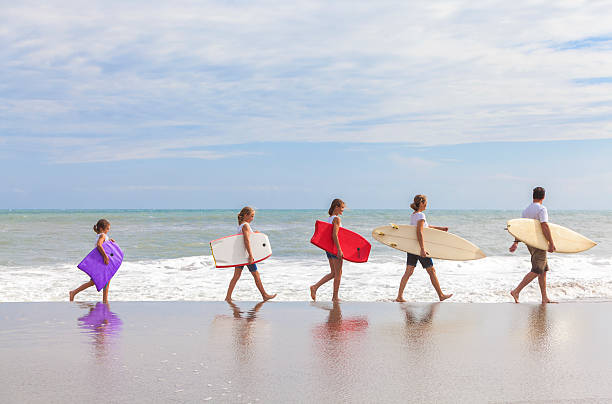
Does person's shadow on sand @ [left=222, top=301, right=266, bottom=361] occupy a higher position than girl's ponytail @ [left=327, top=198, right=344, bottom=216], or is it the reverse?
girl's ponytail @ [left=327, top=198, right=344, bottom=216]

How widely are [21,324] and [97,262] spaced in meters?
2.05

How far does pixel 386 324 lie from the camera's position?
6.71m

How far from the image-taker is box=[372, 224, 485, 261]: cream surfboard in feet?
30.7

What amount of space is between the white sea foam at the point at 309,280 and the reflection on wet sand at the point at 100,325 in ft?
7.44

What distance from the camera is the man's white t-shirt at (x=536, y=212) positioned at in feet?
Answer: 27.9

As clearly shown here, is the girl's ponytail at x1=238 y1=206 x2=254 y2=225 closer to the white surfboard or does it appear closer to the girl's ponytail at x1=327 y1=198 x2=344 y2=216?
the white surfboard

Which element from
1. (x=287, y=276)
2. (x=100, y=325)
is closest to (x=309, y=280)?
(x=287, y=276)

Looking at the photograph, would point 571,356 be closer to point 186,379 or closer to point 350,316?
point 350,316

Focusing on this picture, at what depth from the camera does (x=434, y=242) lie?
31.5 feet

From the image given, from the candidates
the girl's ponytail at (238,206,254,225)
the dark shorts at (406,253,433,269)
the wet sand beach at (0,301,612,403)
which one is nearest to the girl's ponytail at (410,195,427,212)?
the dark shorts at (406,253,433,269)

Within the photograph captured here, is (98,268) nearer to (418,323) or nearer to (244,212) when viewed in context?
(244,212)

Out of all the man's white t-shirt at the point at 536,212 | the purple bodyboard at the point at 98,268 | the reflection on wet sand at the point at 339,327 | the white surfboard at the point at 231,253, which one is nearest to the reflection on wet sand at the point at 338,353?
the reflection on wet sand at the point at 339,327

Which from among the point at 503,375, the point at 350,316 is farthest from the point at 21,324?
the point at 503,375

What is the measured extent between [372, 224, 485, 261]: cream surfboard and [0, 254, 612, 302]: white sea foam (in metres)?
0.81
